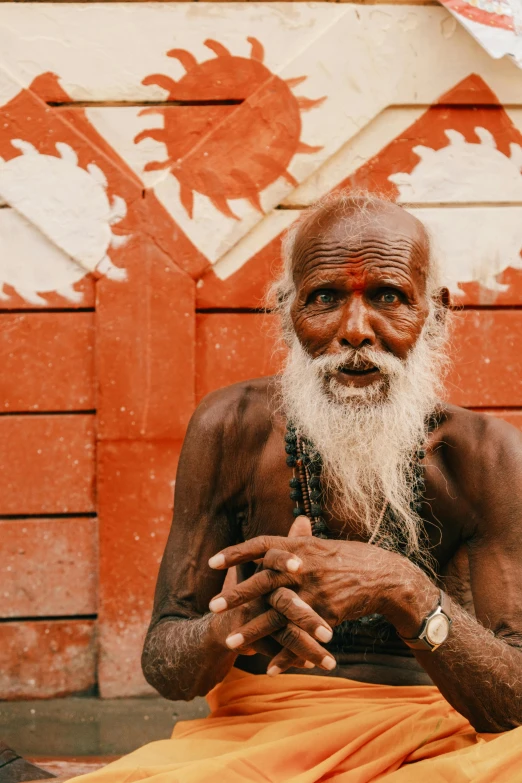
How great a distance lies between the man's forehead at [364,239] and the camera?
2580mm

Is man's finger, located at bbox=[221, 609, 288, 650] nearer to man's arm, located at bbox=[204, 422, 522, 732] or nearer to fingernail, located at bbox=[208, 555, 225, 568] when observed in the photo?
man's arm, located at bbox=[204, 422, 522, 732]

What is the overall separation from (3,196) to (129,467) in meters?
1.22

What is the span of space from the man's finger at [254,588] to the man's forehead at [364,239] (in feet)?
2.91

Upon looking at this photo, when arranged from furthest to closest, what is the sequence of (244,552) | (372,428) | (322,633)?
(372,428), (244,552), (322,633)

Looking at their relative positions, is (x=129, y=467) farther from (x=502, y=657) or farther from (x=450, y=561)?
(x=502, y=657)

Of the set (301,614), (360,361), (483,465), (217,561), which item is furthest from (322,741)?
(360,361)

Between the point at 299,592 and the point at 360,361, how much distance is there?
2.12ft

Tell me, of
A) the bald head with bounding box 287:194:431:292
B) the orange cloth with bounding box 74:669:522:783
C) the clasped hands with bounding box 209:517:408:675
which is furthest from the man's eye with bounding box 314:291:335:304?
the orange cloth with bounding box 74:669:522:783

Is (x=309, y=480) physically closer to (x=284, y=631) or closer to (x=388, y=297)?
(x=388, y=297)

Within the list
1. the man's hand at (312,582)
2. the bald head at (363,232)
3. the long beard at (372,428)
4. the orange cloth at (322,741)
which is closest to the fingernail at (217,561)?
the man's hand at (312,582)

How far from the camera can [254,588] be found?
6.89ft

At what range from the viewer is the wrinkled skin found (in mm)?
2164

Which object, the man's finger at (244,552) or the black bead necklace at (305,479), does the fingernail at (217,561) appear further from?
the black bead necklace at (305,479)

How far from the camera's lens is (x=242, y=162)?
4043mm
